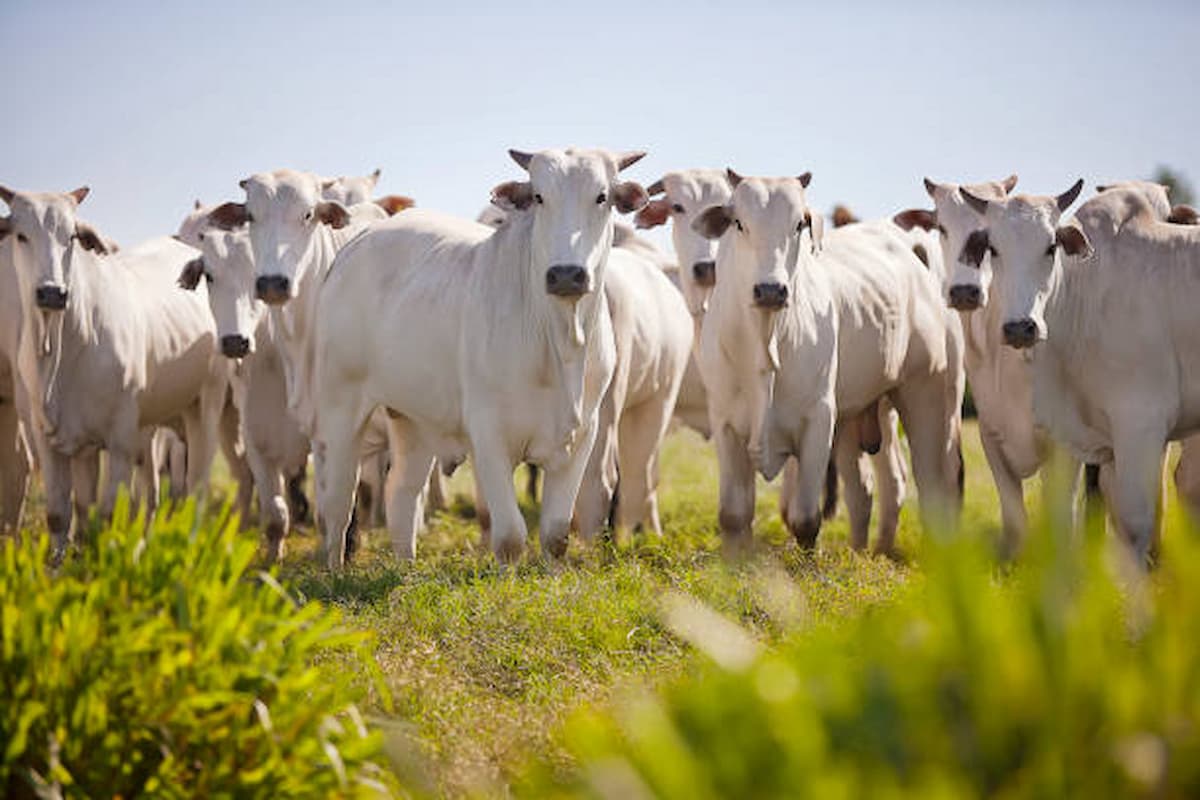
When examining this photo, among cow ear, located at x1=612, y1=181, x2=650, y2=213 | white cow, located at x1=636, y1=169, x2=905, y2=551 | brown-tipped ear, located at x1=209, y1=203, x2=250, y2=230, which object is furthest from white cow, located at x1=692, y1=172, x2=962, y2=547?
brown-tipped ear, located at x1=209, y1=203, x2=250, y2=230

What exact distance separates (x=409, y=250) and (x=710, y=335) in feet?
6.37

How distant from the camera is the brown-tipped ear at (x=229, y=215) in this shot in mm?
9898

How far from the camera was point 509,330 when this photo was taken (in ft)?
25.6

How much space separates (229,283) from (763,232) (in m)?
4.13

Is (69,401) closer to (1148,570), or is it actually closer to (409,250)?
(409,250)

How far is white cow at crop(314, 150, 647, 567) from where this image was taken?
7555 mm

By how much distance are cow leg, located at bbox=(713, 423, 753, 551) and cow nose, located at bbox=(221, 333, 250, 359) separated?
Answer: 3447mm

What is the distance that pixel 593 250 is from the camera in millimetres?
7504

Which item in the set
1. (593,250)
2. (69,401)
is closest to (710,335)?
(593,250)

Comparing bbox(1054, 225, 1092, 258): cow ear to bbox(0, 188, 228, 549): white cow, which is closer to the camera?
bbox(1054, 225, 1092, 258): cow ear

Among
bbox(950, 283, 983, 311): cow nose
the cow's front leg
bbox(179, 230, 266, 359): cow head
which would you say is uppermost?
bbox(950, 283, 983, 311): cow nose

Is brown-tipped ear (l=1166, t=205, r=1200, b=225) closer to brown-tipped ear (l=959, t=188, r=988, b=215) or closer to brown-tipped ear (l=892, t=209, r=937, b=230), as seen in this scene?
brown-tipped ear (l=892, t=209, r=937, b=230)

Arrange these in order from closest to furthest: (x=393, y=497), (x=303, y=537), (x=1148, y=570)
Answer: (x=1148, y=570) → (x=393, y=497) → (x=303, y=537)

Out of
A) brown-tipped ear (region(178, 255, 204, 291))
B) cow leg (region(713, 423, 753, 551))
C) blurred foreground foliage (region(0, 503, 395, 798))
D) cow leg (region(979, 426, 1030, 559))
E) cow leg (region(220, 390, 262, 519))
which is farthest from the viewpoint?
cow leg (region(220, 390, 262, 519))
